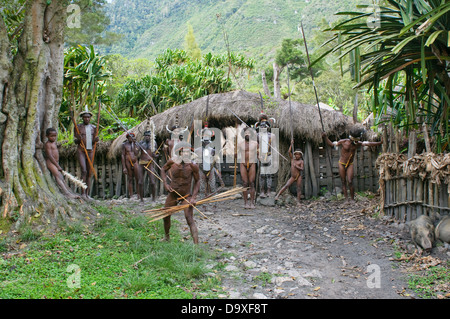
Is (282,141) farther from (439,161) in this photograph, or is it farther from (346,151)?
(439,161)

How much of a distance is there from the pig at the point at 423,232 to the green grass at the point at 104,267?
9.63 ft

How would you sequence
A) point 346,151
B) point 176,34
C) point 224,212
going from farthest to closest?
point 176,34 → point 346,151 → point 224,212

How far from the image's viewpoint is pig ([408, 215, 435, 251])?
5.66 meters

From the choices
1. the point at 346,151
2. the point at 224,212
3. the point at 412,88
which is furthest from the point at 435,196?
the point at 224,212

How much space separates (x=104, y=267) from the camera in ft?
16.1

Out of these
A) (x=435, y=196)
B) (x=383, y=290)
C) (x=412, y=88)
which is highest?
(x=412, y=88)

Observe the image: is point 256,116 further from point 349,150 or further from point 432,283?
point 432,283

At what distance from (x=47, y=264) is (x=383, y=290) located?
3.93 m

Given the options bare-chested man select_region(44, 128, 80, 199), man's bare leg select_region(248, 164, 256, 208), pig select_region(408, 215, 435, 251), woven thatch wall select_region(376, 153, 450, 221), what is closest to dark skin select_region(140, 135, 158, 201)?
man's bare leg select_region(248, 164, 256, 208)

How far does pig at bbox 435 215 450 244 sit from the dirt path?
0.66m

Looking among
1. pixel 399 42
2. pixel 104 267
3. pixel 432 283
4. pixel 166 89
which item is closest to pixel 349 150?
pixel 399 42

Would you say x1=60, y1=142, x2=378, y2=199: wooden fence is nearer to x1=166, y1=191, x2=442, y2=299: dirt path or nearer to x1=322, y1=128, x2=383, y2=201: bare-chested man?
x1=322, y1=128, x2=383, y2=201: bare-chested man

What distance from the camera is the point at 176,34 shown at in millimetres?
53281

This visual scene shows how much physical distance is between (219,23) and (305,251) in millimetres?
43516
